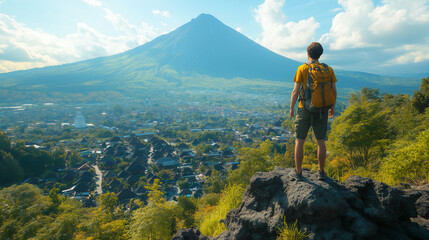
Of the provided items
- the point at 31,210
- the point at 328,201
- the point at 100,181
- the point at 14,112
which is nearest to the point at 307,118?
the point at 328,201

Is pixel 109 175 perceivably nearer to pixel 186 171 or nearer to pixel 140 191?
pixel 140 191

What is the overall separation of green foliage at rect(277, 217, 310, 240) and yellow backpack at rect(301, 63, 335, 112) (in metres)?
1.77

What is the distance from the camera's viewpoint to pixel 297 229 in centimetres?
306

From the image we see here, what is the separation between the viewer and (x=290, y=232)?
118 inches

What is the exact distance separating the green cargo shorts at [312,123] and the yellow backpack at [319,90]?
156 mm

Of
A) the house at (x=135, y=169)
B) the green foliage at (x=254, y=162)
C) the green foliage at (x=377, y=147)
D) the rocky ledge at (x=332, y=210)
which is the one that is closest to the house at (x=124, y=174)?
the house at (x=135, y=169)

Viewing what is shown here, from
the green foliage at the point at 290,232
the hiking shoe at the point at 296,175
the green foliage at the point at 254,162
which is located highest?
the hiking shoe at the point at 296,175

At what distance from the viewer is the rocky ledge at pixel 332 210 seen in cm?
294

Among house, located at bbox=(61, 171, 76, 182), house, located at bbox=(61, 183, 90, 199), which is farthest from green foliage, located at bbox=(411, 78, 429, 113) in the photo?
house, located at bbox=(61, 171, 76, 182)

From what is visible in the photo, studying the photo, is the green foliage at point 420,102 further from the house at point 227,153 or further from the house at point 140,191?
the house at point 227,153

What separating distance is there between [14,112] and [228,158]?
9177cm

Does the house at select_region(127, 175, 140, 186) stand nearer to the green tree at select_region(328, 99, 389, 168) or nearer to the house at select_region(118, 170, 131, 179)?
the house at select_region(118, 170, 131, 179)

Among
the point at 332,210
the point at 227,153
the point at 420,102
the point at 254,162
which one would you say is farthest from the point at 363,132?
the point at 227,153

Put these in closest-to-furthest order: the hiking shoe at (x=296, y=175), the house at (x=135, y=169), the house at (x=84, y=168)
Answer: the hiking shoe at (x=296, y=175) → the house at (x=135, y=169) → the house at (x=84, y=168)
